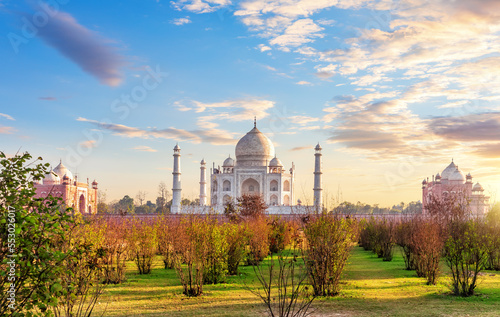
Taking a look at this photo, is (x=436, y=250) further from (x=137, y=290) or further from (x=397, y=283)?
(x=137, y=290)

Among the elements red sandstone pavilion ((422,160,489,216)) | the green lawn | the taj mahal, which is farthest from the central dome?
the green lawn

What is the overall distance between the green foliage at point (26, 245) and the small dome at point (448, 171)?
1992 inches

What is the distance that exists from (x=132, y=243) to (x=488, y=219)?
43.3 feet

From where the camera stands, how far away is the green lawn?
753 centimetres

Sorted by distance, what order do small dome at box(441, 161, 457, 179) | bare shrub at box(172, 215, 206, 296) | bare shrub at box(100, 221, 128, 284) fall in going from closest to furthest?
1. bare shrub at box(172, 215, 206, 296)
2. bare shrub at box(100, 221, 128, 284)
3. small dome at box(441, 161, 457, 179)

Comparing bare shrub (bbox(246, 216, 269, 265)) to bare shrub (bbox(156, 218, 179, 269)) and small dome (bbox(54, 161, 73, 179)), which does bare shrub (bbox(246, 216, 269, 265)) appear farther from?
small dome (bbox(54, 161, 73, 179))

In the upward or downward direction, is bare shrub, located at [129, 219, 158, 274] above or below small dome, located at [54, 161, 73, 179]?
below

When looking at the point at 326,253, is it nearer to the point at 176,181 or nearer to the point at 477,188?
the point at 176,181

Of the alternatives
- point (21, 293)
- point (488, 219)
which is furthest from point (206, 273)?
point (488, 219)

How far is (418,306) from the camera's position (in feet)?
26.2

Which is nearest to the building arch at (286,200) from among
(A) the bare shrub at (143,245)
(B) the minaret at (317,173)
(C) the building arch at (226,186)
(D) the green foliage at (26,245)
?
(B) the minaret at (317,173)

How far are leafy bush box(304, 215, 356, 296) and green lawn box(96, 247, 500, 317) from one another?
1.03 feet

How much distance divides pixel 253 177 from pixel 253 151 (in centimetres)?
382

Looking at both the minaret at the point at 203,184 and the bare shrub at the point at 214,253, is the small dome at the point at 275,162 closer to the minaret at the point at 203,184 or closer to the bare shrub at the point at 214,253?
the minaret at the point at 203,184
